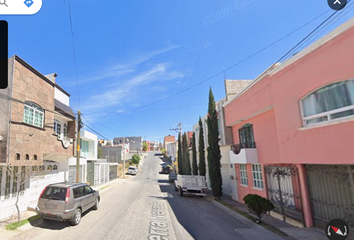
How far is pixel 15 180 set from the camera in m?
9.18

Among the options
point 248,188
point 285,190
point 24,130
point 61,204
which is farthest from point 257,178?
point 24,130

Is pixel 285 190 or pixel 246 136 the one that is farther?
pixel 246 136

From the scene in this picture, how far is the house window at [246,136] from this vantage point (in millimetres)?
12484

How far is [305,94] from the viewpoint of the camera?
739 cm

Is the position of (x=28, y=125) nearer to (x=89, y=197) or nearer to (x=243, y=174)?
(x=89, y=197)

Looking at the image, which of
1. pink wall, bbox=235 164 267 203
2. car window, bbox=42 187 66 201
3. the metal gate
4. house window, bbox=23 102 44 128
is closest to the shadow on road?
car window, bbox=42 187 66 201

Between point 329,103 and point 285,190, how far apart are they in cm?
512

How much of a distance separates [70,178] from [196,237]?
14534mm

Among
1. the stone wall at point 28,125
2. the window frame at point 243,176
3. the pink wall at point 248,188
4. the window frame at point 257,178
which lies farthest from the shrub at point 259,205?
the stone wall at point 28,125

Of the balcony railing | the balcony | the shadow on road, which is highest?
the balcony railing

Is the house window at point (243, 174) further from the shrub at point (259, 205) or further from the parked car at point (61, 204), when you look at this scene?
the parked car at point (61, 204)

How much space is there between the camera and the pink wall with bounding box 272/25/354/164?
585 centimetres

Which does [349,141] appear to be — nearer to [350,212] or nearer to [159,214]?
[350,212]

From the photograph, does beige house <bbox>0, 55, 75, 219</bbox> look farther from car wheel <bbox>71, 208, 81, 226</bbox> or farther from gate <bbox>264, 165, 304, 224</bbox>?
gate <bbox>264, 165, 304, 224</bbox>
